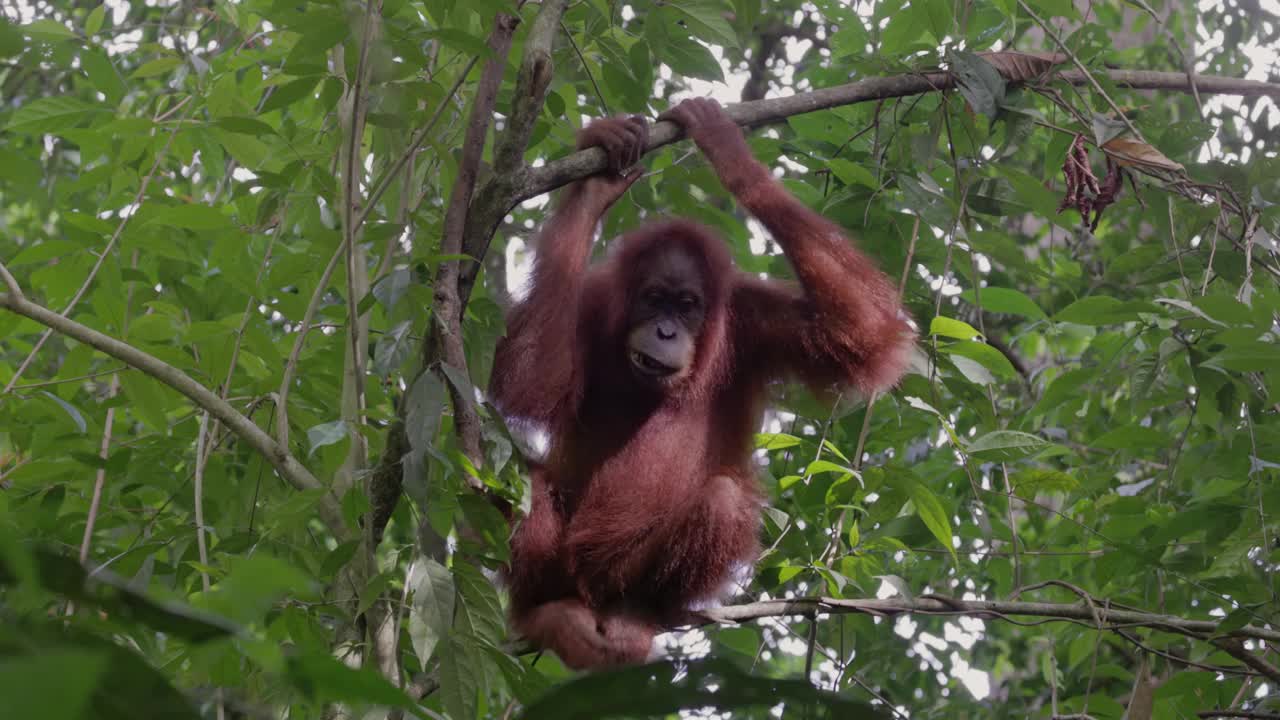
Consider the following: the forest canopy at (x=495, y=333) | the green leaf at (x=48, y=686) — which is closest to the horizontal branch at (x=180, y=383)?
the forest canopy at (x=495, y=333)

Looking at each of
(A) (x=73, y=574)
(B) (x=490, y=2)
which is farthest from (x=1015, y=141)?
(A) (x=73, y=574)

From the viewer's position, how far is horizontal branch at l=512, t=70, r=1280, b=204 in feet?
9.68

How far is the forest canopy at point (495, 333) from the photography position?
219 centimetres

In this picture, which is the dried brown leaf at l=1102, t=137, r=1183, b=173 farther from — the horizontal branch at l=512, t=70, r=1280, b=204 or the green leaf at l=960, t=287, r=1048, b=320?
the green leaf at l=960, t=287, r=1048, b=320

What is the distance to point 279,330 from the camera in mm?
4438

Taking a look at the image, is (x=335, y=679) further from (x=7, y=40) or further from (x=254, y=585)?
(x=7, y=40)

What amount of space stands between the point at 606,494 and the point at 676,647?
1.34m

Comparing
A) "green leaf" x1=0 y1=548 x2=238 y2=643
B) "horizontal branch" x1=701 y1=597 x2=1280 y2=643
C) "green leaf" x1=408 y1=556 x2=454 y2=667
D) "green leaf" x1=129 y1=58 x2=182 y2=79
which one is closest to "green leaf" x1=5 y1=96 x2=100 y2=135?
"green leaf" x1=129 y1=58 x2=182 y2=79

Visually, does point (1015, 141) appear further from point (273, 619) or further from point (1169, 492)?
point (273, 619)

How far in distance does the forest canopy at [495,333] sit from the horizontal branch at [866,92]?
0.01 metres

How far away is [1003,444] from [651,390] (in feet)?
3.83

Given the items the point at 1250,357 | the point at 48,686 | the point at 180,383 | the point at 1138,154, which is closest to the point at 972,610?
the point at 1250,357

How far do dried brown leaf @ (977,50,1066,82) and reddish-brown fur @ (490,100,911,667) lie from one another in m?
0.72

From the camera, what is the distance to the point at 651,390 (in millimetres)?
3498
